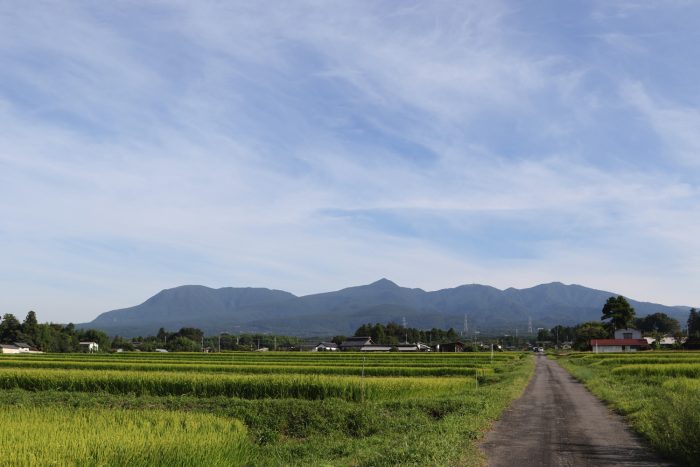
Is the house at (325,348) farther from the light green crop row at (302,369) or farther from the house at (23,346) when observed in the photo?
the light green crop row at (302,369)

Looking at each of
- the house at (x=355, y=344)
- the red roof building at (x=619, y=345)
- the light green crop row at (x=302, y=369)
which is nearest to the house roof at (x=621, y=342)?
the red roof building at (x=619, y=345)

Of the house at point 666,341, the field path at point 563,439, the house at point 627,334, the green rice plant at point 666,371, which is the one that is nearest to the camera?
the field path at point 563,439

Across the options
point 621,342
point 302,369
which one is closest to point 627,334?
point 621,342

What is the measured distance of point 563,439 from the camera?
613 inches

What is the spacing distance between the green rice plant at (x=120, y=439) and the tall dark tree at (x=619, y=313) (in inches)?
5010

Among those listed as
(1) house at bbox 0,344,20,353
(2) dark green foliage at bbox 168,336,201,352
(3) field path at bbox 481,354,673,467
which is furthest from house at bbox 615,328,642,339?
(1) house at bbox 0,344,20,353

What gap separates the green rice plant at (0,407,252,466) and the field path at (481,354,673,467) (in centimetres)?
608

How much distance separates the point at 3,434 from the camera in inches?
493

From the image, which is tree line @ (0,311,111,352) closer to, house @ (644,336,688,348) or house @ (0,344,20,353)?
house @ (0,344,20,353)

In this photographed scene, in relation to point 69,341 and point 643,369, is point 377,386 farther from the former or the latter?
point 69,341

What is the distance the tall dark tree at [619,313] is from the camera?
12850 centimetres

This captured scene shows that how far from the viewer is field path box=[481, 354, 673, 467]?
42.1ft

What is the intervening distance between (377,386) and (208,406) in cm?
848

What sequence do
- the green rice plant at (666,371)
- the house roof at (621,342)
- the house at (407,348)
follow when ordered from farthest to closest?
the house at (407,348)
the house roof at (621,342)
the green rice plant at (666,371)
